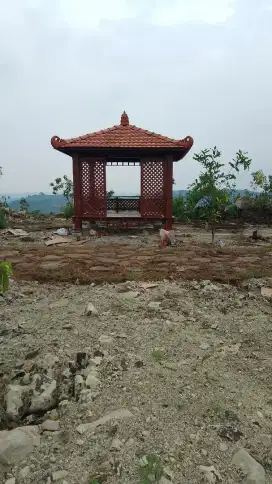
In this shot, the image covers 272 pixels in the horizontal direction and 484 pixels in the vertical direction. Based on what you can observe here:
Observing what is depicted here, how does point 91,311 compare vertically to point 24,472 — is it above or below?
above

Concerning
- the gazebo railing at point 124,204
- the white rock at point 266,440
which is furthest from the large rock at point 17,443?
the gazebo railing at point 124,204

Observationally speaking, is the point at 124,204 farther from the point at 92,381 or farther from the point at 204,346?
the point at 92,381

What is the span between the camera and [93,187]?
9.52m

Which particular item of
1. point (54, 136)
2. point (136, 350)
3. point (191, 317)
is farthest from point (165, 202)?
point (136, 350)

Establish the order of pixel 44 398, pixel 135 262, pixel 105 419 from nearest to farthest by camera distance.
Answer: pixel 105 419 < pixel 44 398 < pixel 135 262

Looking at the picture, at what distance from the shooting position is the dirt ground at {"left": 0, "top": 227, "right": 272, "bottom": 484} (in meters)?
1.70

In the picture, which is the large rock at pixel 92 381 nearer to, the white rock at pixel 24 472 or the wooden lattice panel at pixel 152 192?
the white rock at pixel 24 472

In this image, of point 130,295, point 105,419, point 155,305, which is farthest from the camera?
point 130,295

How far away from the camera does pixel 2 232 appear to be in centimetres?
959

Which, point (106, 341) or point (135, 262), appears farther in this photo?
point (135, 262)

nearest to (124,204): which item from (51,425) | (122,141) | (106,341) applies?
(122,141)

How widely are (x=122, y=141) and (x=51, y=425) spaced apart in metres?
7.95

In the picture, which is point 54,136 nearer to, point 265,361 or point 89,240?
point 89,240

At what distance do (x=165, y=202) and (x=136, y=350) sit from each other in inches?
281
